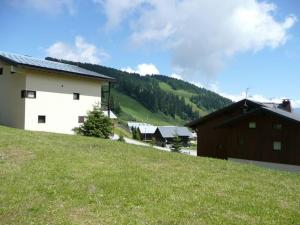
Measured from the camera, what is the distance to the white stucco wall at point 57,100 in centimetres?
3188

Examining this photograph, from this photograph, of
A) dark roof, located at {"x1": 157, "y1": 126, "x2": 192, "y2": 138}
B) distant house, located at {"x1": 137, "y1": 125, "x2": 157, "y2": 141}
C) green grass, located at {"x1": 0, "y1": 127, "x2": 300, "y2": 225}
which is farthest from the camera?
distant house, located at {"x1": 137, "y1": 125, "x2": 157, "y2": 141}

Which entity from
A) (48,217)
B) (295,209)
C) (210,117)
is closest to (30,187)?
(48,217)

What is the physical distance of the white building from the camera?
103 ft

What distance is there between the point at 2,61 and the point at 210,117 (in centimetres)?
2281

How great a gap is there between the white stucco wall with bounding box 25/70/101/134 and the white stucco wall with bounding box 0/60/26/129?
79 cm

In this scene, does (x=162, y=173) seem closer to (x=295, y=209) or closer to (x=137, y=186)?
(x=137, y=186)

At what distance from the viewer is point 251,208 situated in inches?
408

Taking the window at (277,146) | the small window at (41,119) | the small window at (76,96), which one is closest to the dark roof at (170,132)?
the small window at (76,96)

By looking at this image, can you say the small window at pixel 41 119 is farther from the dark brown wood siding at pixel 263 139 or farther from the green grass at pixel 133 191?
the dark brown wood siding at pixel 263 139

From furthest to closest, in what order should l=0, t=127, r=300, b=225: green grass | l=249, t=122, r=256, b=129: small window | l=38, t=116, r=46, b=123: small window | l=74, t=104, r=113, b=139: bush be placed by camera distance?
l=249, t=122, r=256, b=129: small window → l=74, t=104, r=113, b=139: bush → l=38, t=116, r=46, b=123: small window → l=0, t=127, r=300, b=225: green grass

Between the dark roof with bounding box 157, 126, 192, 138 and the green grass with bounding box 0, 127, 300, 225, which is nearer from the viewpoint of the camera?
the green grass with bounding box 0, 127, 300, 225

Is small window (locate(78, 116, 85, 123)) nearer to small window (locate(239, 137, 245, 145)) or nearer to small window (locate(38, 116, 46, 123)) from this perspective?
small window (locate(38, 116, 46, 123))

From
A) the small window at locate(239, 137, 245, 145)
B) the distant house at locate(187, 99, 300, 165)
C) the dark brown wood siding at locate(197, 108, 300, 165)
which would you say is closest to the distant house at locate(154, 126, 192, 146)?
Result: the distant house at locate(187, 99, 300, 165)

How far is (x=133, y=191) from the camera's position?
11289 mm
